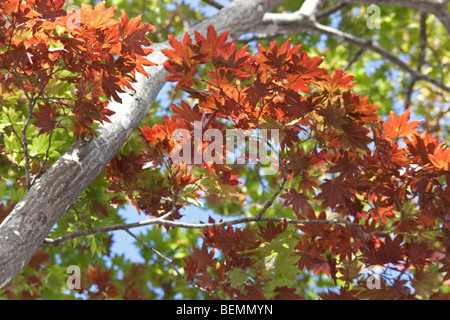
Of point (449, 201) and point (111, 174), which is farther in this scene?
point (111, 174)

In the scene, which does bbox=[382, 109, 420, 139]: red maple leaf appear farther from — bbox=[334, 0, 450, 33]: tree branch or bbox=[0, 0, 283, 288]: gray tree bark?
bbox=[334, 0, 450, 33]: tree branch

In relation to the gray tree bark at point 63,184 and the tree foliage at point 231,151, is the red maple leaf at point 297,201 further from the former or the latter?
the gray tree bark at point 63,184

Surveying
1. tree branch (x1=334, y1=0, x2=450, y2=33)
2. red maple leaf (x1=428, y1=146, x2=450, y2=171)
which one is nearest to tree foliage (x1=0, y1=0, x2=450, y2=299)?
red maple leaf (x1=428, y1=146, x2=450, y2=171)

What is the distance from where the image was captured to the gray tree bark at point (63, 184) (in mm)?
1651

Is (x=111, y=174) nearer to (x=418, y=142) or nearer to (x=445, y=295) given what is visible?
(x=418, y=142)

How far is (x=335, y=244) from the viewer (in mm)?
2287

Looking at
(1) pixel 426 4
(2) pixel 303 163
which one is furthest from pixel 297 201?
(1) pixel 426 4

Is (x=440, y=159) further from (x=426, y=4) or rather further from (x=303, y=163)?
(x=426, y=4)

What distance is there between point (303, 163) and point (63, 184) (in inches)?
40.9

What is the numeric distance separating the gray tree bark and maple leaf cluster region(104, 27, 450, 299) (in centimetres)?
17

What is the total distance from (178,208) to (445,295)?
58.5 inches

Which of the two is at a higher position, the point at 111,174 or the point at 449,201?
the point at 111,174
